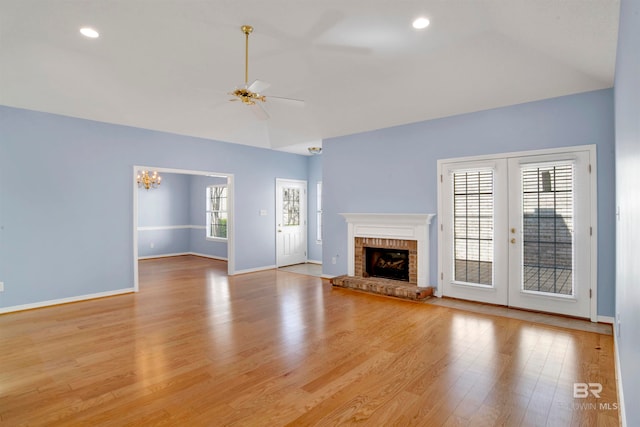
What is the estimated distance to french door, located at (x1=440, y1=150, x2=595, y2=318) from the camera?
4.11 meters

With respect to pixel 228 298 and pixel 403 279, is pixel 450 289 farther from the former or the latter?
pixel 228 298

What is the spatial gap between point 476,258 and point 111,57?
5.42 meters

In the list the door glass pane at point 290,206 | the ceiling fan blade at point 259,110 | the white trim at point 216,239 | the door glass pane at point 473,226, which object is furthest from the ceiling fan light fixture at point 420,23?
the white trim at point 216,239

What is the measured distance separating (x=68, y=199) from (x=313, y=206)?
5.08 metres

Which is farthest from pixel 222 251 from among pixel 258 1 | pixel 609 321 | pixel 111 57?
pixel 609 321

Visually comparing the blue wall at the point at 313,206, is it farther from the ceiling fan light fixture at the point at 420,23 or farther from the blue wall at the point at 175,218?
the ceiling fan light fixture at the point at 420,23

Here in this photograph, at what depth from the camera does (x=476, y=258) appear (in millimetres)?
4922

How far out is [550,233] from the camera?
4293 millimetres

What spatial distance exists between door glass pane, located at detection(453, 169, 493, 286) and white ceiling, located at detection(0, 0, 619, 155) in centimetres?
104

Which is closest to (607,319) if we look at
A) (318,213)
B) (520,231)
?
(520,231)

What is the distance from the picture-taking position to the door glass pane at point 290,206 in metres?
8.27

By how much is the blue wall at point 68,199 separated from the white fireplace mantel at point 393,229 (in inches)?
131

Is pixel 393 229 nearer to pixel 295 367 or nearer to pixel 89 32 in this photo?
pixel 295 367

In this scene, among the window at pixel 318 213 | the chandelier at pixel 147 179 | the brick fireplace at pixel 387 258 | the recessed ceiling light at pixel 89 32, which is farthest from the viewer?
the chandelier at pixel 147 179
